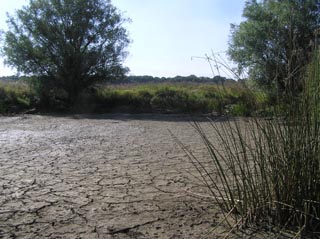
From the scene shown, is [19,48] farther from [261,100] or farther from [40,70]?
[261,100]

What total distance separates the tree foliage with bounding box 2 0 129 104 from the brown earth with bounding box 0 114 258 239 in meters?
9.42

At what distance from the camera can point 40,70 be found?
15.6 metres

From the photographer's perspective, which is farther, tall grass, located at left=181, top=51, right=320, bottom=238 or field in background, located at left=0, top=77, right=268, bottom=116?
field in background, located at left=0, top=77, right=268, bottom=116

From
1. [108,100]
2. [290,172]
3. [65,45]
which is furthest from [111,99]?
[290,172]

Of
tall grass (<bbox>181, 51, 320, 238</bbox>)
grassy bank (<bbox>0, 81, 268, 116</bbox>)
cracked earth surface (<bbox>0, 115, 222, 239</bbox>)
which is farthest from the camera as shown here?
grassy bank (<bbox>0, 81, 268, 116</bbox>)

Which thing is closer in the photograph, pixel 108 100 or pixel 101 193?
pixel 101 193

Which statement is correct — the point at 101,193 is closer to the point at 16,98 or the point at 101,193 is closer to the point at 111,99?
the point at 111,99

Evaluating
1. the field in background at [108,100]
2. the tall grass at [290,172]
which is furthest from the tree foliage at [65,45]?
the tall grass at [290,172]

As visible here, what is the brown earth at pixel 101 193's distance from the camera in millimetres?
2779

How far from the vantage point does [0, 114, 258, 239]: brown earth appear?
2779mm

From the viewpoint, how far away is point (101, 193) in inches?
143

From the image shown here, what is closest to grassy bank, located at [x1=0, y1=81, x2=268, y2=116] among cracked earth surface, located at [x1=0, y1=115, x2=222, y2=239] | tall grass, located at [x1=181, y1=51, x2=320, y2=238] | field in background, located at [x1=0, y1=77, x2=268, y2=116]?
field in background, located at [x1=0, y1=77, x2=268, y2=116]

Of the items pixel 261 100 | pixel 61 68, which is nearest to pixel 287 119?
pixel 261 100

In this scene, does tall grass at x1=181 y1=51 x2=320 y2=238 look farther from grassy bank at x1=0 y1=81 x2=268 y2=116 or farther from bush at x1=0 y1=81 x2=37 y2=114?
bush at x1=0 y1=81 x2=37 y2=114
